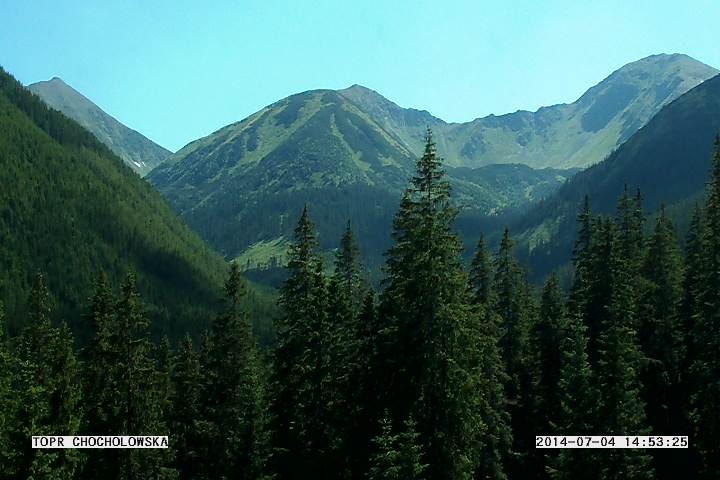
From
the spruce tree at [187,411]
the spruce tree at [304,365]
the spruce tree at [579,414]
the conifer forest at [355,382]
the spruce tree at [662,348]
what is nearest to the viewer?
the conifer forest at [355,382]

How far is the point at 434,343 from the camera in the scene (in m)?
26.5

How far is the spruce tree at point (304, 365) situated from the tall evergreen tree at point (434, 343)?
24.4ft

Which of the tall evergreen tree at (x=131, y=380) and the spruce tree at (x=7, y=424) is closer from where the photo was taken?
the spruce tree at (x=7, y=424)

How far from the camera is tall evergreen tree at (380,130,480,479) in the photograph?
26531mm

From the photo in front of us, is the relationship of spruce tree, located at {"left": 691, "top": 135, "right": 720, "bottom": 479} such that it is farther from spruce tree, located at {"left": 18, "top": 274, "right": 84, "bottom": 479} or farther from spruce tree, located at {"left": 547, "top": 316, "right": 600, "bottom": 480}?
spruce tree, located at {"left": 18, "top": 274, "right": 84, "bottom": 479}

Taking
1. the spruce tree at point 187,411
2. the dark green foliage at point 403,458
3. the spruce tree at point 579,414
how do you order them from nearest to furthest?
the dark green foliage at point 403,458
the spruce tree at point 579,414
the spruce tree at point 187,411

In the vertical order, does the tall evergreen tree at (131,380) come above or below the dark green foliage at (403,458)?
above

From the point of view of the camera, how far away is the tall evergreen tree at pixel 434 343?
87.0 feet

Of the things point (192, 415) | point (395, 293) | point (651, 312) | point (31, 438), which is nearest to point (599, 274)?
point (651, 312)

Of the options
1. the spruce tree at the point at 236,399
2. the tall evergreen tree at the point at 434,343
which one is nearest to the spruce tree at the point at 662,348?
the tall evergreen tree at the point at 434,343

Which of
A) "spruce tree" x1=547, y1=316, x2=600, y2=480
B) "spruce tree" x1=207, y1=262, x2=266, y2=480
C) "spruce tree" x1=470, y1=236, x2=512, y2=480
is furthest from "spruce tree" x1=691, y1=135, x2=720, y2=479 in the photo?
"spruce tree" x1=207, y1=262, x2=266, y2=480

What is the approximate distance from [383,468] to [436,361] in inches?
187

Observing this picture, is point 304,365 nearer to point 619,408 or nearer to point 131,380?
point 131,380

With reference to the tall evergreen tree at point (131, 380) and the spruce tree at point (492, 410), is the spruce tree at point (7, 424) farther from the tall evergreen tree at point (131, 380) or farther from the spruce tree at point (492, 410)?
the spruce tree at point (492, 410)
